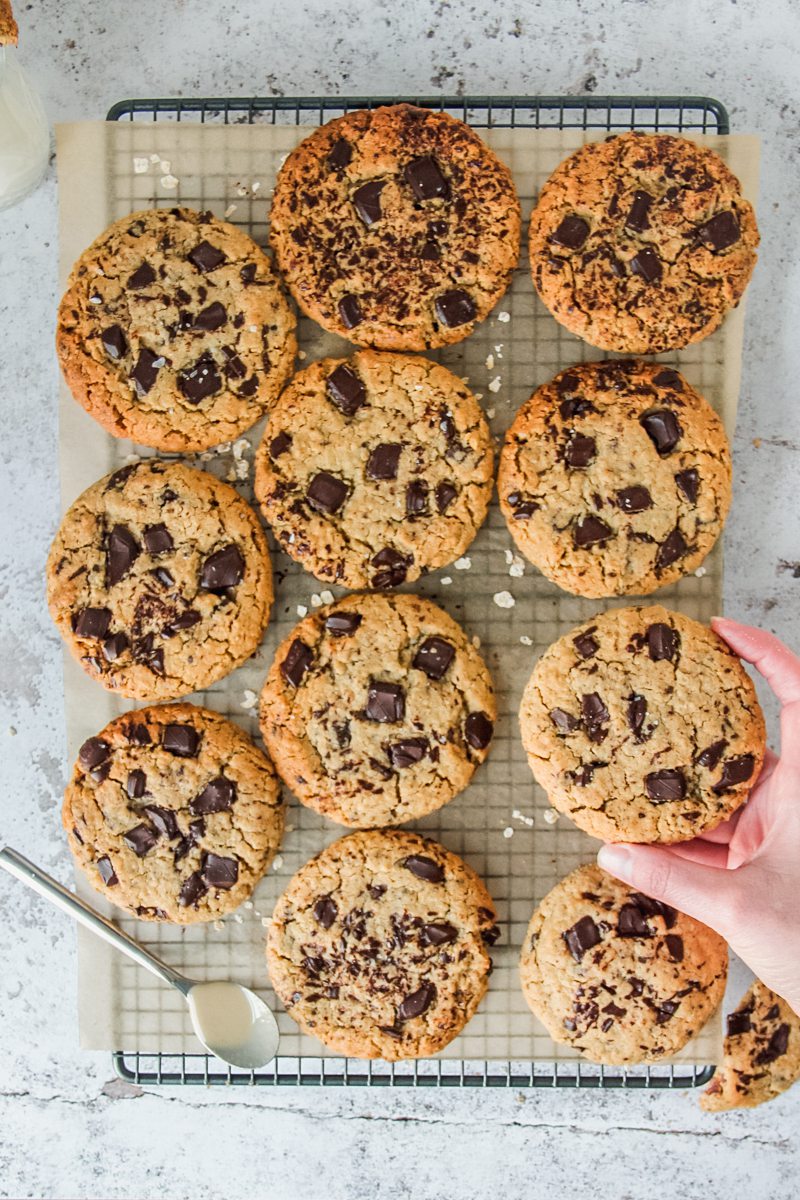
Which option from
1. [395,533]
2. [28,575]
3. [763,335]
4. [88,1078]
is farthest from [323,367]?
[88,1078]

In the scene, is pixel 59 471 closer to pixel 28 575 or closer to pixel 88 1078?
pixel 28 575

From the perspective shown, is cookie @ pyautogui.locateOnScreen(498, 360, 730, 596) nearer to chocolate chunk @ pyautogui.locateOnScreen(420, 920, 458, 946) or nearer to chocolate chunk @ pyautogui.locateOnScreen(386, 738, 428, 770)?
chocolate chunk @ pyautogui.locateOnScreen(386, 738, 428, 770)

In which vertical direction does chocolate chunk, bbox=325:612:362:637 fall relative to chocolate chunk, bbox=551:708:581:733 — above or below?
above

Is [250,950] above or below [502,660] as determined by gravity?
below

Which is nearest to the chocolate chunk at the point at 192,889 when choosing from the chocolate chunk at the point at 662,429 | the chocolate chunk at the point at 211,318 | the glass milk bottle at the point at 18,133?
the chocolate chunk at the point at 211,318

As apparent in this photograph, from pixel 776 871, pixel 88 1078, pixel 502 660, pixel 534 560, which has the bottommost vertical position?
pixel 88 1078

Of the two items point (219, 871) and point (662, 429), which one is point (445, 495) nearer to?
point (662, 429)

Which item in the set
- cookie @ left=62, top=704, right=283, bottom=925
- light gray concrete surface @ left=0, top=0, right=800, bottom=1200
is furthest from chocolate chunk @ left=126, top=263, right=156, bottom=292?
cookie @ left=62, top=704, right=283, bottom=925
